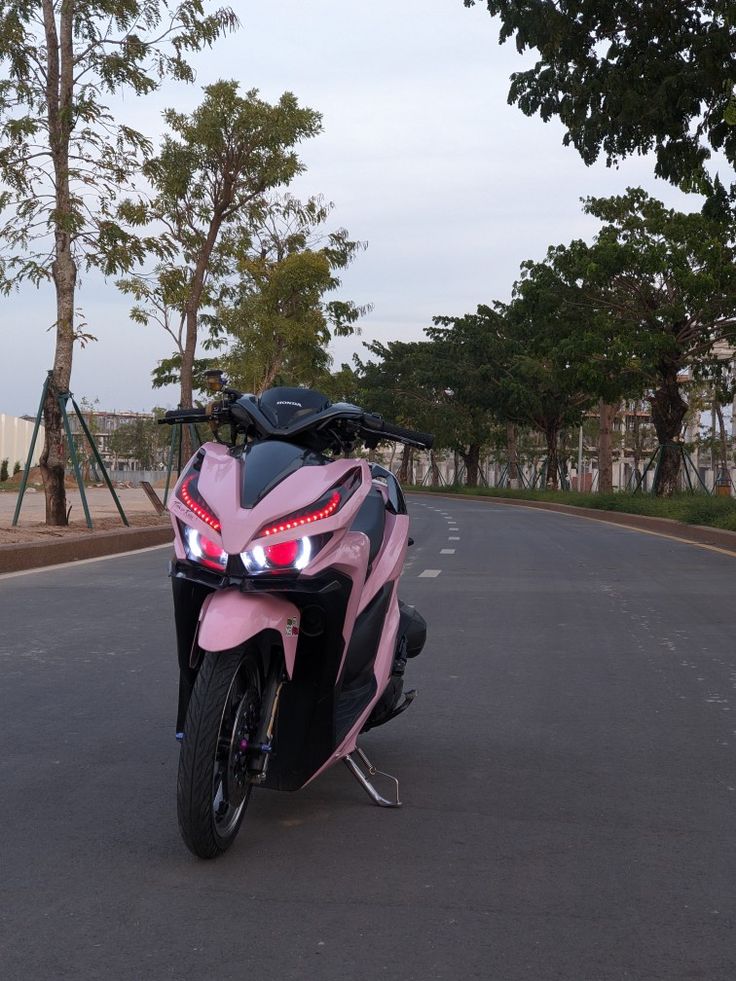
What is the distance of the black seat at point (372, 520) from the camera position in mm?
4625

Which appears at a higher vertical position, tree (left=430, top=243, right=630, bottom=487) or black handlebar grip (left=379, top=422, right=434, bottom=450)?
tree (left=430, top=243, right=630, bottom=487)

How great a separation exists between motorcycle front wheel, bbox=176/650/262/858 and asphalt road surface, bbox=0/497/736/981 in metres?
0.12

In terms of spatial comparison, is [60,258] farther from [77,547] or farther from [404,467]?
[404,467]

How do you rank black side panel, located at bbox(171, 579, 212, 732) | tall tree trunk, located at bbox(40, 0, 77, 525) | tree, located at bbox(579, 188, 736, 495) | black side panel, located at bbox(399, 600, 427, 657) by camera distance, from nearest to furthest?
black side panel, located at bbox(171, 579, 212, 732) → black side panel, located at bbox(399, 600, 427, 657) → tall tree trunk, located at bbox(40, 0, 77, 525) → tree, located at bbox(579, 188, 736, 495)

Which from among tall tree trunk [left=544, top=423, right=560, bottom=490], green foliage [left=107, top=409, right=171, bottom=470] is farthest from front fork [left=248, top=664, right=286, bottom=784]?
green foliage [left=107, top=409, right=171, bottom=470]

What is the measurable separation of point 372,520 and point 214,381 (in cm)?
94

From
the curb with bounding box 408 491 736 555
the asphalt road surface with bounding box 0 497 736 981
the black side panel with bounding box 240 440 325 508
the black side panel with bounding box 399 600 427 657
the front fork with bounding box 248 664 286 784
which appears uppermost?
the black side panel with bounding box 240 440 325 508

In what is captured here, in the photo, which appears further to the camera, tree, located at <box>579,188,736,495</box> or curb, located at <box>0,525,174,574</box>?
tree, located at <box>579,188,736,495</box>

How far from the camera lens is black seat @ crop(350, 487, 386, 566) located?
462 centimetres

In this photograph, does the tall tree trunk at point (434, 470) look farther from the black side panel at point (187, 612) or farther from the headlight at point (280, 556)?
the headlight at point (280, 556)

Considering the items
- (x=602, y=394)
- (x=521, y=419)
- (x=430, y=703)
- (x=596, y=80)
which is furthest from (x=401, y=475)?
(x=430, y=703)

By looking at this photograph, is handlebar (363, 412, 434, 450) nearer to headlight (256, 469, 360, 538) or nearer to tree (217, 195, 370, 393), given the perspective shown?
headlight (256, 469, 360, 538)

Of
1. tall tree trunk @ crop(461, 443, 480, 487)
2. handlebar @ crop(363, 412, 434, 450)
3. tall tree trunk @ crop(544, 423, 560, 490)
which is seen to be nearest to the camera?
handlebar @ crop(363, 412, 434, 450)

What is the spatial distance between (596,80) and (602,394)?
21.5 metres
